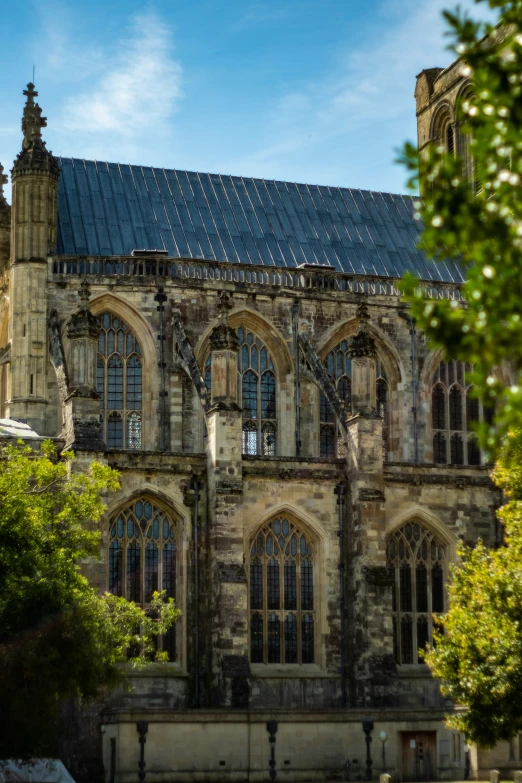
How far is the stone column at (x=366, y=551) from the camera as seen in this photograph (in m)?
40.5

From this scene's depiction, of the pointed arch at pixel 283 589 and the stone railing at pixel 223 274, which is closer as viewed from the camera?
the pointed arch at pixel 283 589

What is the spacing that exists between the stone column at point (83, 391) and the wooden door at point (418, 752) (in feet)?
38.0

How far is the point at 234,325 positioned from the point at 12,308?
746cm

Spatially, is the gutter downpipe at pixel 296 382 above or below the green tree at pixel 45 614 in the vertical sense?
above

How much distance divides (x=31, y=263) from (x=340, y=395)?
11389 millimetres

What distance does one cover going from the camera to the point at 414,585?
43.5 m

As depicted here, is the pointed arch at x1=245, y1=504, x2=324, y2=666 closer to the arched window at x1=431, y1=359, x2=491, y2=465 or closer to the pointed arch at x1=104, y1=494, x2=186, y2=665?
the pointed arch at x1=104, y1=494, x2=186, y2=665

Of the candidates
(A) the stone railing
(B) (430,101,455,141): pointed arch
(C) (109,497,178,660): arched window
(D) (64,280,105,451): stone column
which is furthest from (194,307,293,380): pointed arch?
(B) (430,101,455,141): pointed arch

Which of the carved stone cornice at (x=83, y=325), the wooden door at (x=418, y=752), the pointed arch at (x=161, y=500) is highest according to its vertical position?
the carved stone cornice at (x=83, y=325)

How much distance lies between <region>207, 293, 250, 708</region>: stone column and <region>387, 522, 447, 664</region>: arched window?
5474 mm

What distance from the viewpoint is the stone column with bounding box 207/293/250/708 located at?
1545 inches

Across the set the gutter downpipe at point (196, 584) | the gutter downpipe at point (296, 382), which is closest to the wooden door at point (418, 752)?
the gutter downpipe at point (196, 584)

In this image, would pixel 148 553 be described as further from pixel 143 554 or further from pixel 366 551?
pixel 366 551

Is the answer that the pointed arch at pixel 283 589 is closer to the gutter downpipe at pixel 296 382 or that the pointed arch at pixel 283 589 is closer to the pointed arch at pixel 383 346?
the gutter downpipe at pixel 296 382
